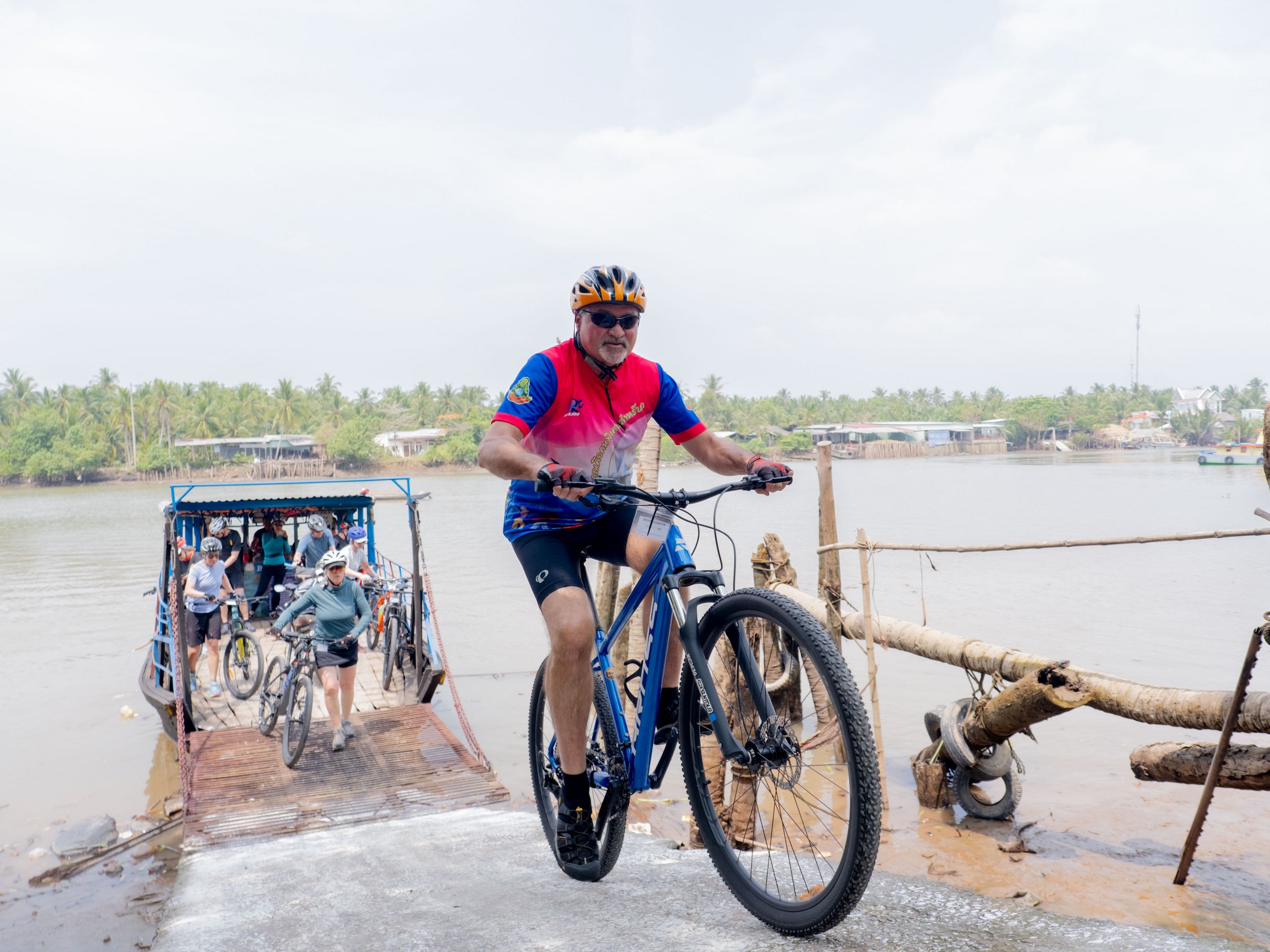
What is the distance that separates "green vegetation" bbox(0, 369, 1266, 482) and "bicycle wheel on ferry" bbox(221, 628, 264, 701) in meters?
44.9

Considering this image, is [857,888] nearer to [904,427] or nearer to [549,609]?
[549,609]

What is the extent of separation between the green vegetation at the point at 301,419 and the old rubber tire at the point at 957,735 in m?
47.7

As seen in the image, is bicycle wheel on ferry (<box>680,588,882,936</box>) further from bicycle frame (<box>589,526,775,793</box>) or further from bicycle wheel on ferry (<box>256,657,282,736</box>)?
bicycle wheel on ferry (<box>256,657,282,736</box>)

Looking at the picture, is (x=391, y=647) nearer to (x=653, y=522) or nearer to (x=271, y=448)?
(x=653, y=522)

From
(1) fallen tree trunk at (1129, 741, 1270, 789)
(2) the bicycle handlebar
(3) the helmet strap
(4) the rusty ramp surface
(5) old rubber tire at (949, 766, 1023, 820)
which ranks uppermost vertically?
(3) the helmet strap

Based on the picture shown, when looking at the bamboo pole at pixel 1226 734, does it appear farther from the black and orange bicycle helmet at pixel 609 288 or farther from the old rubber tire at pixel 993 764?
the black and orange bicycle helmet at pixel 609 288

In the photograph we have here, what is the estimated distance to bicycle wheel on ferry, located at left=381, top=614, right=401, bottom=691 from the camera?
11062 millimetres

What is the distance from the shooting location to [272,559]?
45.3 ft

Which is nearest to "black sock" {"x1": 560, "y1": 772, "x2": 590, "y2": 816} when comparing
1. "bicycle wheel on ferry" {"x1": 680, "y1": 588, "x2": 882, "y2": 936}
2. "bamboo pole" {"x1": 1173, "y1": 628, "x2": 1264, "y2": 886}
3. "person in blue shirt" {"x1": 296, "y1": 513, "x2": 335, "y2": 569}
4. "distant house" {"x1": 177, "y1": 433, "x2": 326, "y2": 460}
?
"bicycle wheel on ferry" {"x1": 680, "y1": 588, "x2": 882, "y2": 936}

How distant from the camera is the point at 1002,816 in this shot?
7.16m

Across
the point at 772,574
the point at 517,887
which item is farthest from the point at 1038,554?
the point at 517,887

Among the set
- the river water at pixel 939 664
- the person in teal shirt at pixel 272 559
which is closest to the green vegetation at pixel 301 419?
the river water at pixel 939 664

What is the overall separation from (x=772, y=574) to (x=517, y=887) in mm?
4886

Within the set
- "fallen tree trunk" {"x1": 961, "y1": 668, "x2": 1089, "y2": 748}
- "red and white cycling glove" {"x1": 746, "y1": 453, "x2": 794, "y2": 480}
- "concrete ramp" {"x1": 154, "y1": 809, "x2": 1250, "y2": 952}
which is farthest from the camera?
"fallen tree trunk" {"x1": 961, "y1": 668, "x2": 1089, "y2": 748}
